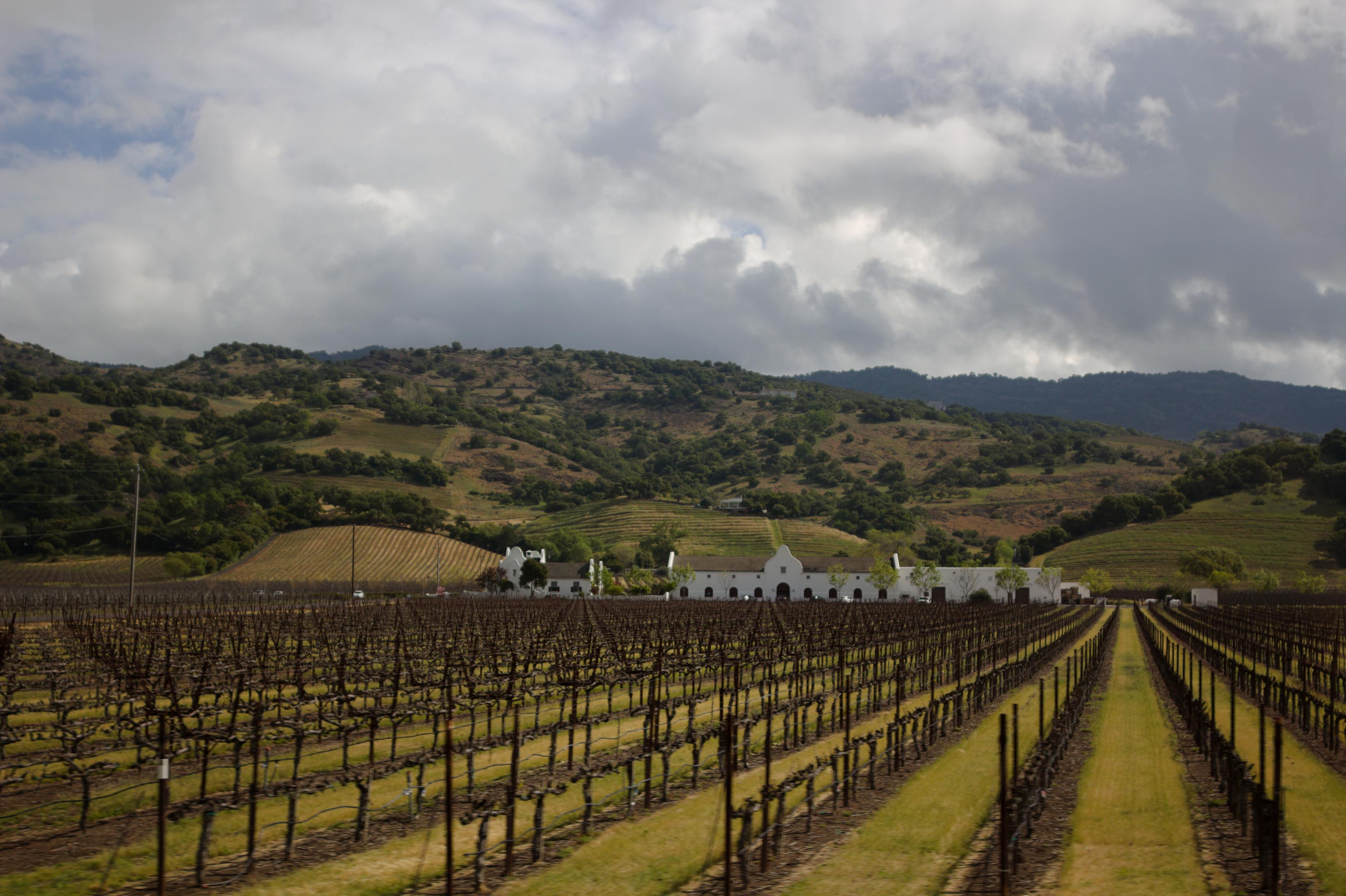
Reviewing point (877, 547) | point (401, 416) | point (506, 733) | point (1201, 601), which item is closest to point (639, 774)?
point (506, 733)

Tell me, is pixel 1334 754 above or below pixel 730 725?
below

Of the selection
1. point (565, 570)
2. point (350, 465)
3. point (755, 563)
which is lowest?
point (565, 570)

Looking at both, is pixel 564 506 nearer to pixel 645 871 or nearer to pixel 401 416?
pixel 401 416

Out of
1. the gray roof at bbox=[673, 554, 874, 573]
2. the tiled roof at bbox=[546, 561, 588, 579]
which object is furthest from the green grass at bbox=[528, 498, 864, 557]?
the tiled roof at bbox=[546, 561, 588, 579]

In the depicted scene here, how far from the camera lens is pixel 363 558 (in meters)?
109

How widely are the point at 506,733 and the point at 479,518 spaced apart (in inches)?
5280

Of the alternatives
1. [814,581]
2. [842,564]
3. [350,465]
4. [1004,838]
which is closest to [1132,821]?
[1004,838]

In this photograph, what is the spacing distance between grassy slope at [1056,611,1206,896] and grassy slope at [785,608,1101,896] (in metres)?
1.42

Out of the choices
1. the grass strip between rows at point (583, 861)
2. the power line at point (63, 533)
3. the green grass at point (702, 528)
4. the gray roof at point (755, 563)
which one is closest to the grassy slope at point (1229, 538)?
the gray roof at point (755, 563)

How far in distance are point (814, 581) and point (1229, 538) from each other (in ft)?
173

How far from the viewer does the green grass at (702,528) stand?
13575 centimetres

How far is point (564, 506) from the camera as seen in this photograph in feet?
541

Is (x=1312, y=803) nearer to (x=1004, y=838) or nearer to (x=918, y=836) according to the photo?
(x=918, y=836)

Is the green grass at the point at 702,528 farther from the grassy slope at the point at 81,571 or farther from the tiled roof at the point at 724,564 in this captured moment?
the grassy slope at the point at 81,571
